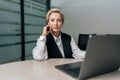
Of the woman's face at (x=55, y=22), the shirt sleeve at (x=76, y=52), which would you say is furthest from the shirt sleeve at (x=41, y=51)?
the shirt sleeve at (x=76, y=52)

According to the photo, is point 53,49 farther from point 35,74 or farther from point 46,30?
point 35,74

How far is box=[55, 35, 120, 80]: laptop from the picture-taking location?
2.60ft

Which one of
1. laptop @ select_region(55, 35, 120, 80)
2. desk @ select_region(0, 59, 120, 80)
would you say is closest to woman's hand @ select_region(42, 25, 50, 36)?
desk @ select_region(0, 59, 120, 80)

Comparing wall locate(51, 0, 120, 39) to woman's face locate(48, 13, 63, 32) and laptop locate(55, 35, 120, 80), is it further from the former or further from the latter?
laptop locate(55, 35, 120, 80)

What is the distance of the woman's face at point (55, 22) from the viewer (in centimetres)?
162

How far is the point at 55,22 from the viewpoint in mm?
1625

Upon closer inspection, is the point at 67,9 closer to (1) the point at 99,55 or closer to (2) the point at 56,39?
(2) the point at 56,39

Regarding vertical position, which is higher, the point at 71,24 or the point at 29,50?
the point at 71,24

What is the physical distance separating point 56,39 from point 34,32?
2213 mm

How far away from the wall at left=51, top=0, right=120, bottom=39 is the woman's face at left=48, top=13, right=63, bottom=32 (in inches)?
86.7

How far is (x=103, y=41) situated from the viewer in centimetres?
83

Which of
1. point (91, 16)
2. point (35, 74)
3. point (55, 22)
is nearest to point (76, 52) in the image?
point (55, 22)

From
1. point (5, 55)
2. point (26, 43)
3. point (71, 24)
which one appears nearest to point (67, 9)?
point (71, 24)

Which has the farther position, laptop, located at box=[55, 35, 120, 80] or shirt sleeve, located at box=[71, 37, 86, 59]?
shirt sleeve, located at box=[71, 37, 86, 59]
